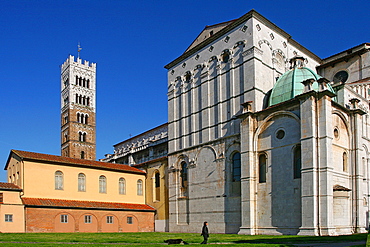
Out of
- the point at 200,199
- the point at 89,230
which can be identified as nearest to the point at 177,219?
the point at 200,199

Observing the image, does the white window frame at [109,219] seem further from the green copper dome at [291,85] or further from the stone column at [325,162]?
the stone column at [325,162]

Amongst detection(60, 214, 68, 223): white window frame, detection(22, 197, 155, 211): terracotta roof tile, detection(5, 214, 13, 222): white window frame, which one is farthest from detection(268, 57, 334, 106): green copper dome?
detection(5, 214, 13, 222): white window frame

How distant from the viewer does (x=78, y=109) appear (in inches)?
3526

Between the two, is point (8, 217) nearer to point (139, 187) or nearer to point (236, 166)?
point (139, 187)

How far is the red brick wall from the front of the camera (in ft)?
118

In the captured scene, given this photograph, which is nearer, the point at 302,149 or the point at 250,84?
the point at 302,149

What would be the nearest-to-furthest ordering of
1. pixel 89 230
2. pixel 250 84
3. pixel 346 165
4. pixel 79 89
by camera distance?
pixel 346 165, pixel 250 84, pixel 89 230, pixel 79 89

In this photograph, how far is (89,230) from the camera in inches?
1556

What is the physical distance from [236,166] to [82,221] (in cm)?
1710

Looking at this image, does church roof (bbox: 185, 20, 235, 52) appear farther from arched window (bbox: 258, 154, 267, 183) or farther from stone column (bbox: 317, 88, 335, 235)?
stone column (bbox: 317, 88, 335, 235)

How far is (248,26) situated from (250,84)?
5403 mm

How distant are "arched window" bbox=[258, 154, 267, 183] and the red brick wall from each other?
18.2 metres

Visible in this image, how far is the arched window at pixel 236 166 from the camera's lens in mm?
33000

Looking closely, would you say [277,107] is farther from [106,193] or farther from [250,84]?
[106,193]
